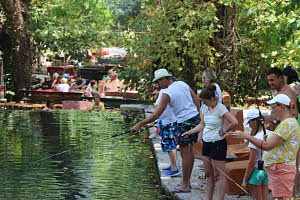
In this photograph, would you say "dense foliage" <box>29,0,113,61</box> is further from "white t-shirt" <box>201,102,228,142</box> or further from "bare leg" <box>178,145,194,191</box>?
"white t-shirt" <box>201,102,228,142</box>

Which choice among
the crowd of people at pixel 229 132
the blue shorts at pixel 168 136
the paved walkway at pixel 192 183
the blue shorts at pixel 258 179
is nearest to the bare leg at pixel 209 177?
the crowd of people at pixel 229 132

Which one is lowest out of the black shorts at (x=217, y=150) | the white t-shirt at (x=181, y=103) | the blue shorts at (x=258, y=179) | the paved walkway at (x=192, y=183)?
the paved walkway at (x=192, y=183)

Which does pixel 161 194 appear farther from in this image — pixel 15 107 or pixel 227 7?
pixel 15 107

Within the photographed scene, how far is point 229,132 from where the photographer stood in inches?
249

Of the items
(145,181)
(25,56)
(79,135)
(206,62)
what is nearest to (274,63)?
(206,62)

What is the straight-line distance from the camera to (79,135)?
15414 millimetres

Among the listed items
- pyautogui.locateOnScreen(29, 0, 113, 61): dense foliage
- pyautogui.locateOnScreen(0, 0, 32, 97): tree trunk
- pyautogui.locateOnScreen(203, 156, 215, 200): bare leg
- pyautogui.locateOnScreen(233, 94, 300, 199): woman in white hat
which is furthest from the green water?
pyautogui.locateOnScreen(29, 0, 113, 61): dense foliage

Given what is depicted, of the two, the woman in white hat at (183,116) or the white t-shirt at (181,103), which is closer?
the woman in white hat at (183,116)

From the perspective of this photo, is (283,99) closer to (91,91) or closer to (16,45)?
(91,91)

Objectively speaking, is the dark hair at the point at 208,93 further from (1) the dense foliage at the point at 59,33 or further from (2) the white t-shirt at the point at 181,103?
(1) the dense foliage at the point at 59,33

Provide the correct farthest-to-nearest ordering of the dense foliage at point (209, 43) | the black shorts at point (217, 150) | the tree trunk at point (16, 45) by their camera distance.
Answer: the tree trunk at point (16, 45) → the dense foliage at point (209, 43) → the black shorts at point (217, 150)

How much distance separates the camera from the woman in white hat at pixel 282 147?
568cm

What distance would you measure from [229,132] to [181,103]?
2.07 metres

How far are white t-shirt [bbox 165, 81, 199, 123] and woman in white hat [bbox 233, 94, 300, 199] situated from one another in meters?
2.48
